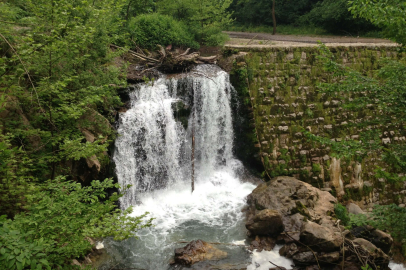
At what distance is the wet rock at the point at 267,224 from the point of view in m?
7.11

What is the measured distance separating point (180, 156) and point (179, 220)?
228 cm

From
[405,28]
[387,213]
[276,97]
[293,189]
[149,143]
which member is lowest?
[293,189]

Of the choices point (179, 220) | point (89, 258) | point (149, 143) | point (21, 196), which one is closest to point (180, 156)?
point (149, 143)

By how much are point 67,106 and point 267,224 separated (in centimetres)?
520

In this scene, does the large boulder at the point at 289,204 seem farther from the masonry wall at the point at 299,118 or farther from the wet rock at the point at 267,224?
the masonry wall at the point at 299,118

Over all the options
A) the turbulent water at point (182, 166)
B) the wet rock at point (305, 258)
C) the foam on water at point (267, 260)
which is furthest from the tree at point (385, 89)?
the turbulent water at point (182, 166)

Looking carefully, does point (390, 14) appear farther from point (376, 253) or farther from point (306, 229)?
point (376, 253)

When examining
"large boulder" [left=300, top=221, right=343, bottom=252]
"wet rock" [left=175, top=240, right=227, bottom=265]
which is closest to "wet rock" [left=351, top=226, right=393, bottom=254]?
"large boulder" [left=300, top=221, right=343, bottom=252]

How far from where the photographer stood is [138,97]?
9453 millimetres

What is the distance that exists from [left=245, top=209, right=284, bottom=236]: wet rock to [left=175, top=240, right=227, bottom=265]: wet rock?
1.06m

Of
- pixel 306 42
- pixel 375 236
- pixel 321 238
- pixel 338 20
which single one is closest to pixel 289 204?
pixel 321 238

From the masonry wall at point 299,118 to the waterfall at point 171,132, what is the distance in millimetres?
1117

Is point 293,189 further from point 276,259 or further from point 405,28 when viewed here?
point 405,28

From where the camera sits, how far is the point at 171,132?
30.8 ft
